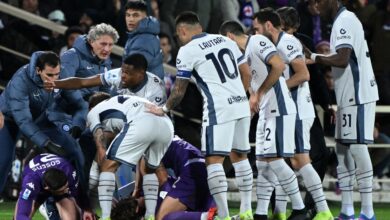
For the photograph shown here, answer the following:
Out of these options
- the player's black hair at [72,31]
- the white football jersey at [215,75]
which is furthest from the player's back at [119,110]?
the player's black hair at [72,31]

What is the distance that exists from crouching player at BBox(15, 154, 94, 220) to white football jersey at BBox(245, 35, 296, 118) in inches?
76.5

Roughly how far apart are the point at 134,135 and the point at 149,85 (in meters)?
1.02

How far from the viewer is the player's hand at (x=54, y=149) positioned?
39.6 ft

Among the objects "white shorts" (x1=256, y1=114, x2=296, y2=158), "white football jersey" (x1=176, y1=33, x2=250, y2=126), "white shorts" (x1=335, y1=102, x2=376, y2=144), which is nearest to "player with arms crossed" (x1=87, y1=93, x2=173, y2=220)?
"white football jersey" (x1=176, y1=33, x2=250, y2=126)

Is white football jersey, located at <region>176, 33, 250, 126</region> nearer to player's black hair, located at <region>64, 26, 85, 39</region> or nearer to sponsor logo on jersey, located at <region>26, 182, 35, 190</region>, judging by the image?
sponsor logo on jersey, located at <region>26, 182, 35, 190</region>

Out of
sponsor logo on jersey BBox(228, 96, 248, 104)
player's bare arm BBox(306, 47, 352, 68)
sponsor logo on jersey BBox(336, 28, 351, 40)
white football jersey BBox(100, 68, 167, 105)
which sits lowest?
sponsor logo on jersey BBox(228, 96, 248, 104)

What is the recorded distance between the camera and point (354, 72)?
11945 mm

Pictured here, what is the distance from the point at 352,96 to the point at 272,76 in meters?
0.91

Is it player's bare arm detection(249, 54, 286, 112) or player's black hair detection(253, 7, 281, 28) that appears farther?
player's black hair detection(253, 7, 281, 28)

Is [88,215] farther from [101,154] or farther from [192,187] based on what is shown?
[192,187]

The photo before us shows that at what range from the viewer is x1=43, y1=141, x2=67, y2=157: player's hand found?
475 inches

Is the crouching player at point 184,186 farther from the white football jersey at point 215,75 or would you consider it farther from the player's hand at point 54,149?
the player's hand at point 54,149

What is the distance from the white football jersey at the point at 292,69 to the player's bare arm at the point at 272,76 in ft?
0.85

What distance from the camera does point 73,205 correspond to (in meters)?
11.3
